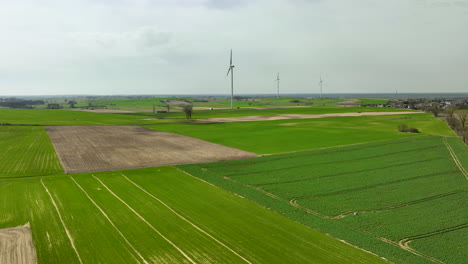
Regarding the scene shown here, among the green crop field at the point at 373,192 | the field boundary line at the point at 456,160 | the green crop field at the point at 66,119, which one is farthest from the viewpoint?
the green crop field at the point at 66,119

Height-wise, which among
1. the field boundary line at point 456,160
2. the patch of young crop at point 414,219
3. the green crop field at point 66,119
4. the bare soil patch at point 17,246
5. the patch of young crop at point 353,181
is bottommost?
the bare soil patch at point 17,246

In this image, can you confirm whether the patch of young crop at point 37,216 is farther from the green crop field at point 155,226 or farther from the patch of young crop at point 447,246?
the patch of young crop at point 447,246

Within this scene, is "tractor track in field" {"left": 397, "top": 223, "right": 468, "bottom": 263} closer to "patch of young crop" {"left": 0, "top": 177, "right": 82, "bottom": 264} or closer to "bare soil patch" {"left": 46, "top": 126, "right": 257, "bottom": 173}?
"patch of young crop" {"left": 0, "top": 177, "right": 82, "bottom": 264}

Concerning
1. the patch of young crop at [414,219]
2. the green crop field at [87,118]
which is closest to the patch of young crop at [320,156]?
the patch of young crop at [414,219]

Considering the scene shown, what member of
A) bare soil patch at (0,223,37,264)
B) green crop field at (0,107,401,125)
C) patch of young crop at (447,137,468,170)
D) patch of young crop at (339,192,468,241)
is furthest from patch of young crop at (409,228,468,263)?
green crop field at (0,107,401,125)

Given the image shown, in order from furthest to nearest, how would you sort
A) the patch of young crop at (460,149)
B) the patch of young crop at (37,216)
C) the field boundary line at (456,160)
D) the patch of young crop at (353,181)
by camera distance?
the patch of young crop at (460,149), the field boundary line at (456,160), the patch of young crop at (353,181), the patch of young crop at (37,216)

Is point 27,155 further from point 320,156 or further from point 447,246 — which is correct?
point 447,246
